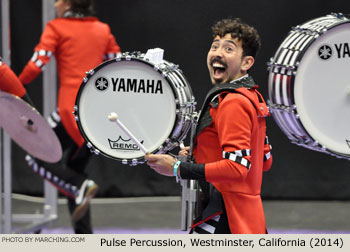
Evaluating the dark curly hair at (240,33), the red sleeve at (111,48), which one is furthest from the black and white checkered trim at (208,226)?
the red sleeve at (111,48)

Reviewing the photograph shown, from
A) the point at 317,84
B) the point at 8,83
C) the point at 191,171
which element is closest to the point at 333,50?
the point at 317,84

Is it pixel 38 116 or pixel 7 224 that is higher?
pixel 38 116

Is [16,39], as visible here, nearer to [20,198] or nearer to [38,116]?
[20,198]

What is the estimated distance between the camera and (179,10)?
4078 mm

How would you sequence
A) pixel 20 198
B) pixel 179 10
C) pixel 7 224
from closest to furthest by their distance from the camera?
pixel 179 10 < pixel 7 224 < pixel 20 198

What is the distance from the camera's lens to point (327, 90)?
124 inches

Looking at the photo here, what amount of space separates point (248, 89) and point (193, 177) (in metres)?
0.43

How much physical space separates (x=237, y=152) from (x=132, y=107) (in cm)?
59

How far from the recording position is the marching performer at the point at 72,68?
4496mm

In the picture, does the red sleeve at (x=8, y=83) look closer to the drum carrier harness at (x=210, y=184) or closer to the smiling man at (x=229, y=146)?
the smiling man at (x=229, y=146)

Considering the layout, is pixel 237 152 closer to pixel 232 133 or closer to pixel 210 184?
pixel 232 133

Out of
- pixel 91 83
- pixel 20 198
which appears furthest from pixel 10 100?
pixel 20 198

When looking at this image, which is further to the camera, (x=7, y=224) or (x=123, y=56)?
(x=7, y=224)

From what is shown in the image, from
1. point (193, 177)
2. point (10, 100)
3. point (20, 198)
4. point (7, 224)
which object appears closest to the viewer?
point (193, 177)
